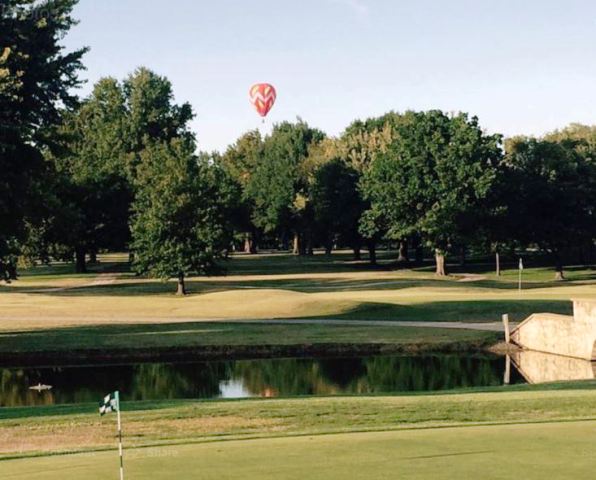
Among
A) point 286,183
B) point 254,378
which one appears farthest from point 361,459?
point 286,183

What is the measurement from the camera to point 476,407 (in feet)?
75.2

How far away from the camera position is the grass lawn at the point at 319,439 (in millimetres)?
12312

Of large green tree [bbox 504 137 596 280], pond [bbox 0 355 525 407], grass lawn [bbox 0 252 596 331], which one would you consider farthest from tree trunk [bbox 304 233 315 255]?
pond [bbox 0 355 525 407]

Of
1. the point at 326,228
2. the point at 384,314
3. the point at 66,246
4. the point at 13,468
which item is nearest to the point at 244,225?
the point at 326,228

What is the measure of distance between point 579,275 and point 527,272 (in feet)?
18.8

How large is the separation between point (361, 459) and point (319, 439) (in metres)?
2.66

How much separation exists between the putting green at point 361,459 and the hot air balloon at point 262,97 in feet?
279

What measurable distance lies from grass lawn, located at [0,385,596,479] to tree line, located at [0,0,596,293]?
20970 millimetres

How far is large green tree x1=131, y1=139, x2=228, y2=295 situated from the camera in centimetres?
6988

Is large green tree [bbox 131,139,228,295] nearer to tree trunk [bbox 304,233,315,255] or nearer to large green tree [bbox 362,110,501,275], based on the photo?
large green tree [bbox 362,110,501,275]

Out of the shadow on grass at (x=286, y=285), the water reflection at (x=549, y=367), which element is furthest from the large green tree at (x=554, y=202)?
the water reflection at (x=549, y=367)

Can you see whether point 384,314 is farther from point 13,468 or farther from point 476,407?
point 13,468

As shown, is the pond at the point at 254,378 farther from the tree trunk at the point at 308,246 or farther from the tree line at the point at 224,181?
the tree trunk at the point at 308,246

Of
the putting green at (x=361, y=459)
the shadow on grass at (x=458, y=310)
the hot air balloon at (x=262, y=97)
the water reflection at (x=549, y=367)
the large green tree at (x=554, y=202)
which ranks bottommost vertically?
the water reflection at (x=549, y=367)
